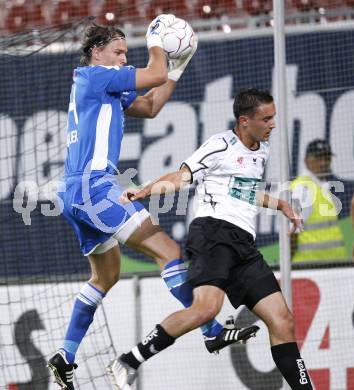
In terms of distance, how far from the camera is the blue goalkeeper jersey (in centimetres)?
610

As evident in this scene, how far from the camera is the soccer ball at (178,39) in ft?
20.4

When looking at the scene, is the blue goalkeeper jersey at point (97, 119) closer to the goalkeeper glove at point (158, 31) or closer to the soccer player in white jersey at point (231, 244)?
the goalkeeper glove at point (158, 31)

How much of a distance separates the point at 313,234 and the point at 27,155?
291cm

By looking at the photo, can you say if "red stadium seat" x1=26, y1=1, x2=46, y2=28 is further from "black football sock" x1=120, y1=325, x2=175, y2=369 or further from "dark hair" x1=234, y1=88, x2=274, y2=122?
"black football sock" x1=120, y1=325, x2=175, y2=369

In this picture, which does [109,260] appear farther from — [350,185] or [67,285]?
[350,185]

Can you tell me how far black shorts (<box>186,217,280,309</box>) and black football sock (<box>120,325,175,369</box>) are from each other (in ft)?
1.19

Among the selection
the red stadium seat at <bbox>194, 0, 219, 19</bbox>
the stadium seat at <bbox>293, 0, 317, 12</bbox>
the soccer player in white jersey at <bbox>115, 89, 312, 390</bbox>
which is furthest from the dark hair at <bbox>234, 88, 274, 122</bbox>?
the red stadium seat at <bbox>194, 0, 219, 19</bbox>

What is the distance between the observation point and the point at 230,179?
20.6 ft

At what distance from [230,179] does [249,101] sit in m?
0.52

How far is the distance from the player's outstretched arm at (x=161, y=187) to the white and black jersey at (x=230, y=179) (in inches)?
7.1

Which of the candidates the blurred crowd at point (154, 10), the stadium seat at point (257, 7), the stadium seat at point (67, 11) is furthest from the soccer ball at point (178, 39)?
the stadium seat at point (67, 11)

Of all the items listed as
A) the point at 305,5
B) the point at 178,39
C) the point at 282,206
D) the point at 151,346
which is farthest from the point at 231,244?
the point at 305,5

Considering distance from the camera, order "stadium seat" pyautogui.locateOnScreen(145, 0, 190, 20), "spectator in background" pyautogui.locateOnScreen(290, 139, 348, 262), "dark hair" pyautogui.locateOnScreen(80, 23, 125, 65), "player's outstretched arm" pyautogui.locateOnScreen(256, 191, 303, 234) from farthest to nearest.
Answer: "stadium seat" pyautogui.locateOnScreen(145, 0, 190, 20) < "spectator in background" pyautogui.locateOnScreen(290, 139, 348, 262) < "dark hair" pyautogui.locateOnScreen(80, 23, 125, 65) < "player's outstretched arm" pyautogui.locateOnScreen(256, 191, 303, 234)

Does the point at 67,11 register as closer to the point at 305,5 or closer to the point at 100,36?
the point at 305,5
